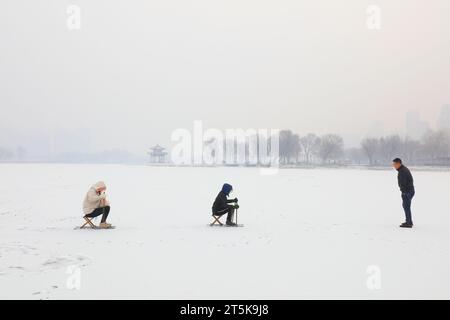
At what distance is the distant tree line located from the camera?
132125mm

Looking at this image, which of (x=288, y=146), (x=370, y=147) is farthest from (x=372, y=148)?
(x=288, y=146)

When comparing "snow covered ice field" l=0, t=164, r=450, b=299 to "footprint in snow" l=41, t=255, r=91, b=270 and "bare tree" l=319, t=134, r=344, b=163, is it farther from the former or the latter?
"bare tree" l=319, t=134, r=344, b=163

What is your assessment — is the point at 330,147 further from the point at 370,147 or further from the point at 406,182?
the point at 406,182

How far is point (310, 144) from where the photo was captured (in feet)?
517

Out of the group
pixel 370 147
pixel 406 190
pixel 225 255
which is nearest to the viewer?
pixel 225 255

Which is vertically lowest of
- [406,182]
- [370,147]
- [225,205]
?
[225,205]

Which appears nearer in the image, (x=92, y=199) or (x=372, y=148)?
(x=92, y=199)

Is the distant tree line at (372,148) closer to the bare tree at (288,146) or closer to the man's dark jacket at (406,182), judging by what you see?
the bare tree at (288,146)

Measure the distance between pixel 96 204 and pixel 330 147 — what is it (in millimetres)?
133574

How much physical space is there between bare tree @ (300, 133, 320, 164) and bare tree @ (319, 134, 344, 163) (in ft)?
7.59

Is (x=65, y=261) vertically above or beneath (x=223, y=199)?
beneath

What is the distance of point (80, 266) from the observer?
734cm
